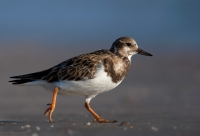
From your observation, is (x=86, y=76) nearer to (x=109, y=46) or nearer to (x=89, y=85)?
(x=89, y=85)

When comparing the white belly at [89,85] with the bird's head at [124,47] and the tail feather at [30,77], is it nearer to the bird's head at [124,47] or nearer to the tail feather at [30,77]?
the tail feather at [30,77]

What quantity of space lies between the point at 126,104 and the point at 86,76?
2275mm

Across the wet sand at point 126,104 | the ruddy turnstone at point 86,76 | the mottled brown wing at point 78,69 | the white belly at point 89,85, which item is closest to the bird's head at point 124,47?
the ruddy turnstone at point 86,76

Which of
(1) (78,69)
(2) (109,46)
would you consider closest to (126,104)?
(1) (78,69)

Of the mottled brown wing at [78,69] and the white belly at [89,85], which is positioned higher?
the mottled brown wing at [78,69]

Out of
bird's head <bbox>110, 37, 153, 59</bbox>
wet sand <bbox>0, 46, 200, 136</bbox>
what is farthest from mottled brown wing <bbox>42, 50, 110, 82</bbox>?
wet sand <bbox>0, 46, 200, 136</bbox>

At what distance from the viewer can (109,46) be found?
20.6 metres

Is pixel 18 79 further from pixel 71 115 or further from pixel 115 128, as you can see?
pixel 115 128

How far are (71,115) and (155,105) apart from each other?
1.60m

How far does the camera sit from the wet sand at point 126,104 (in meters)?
7.29

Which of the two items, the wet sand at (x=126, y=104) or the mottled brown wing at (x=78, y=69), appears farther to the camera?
the mottled brown wing at (x=78, y=69)

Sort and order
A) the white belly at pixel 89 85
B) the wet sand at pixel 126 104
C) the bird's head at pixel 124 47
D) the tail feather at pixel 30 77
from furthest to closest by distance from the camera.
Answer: the bird's head at pixel 124 47 < the tail feather at pixel 30 77 < the white belly at pixel 89 85 < the wet sand at pixel 126 104

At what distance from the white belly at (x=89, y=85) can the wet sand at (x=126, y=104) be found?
399 mm

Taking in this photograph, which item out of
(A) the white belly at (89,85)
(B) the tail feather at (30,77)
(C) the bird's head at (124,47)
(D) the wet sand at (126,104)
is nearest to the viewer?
(D) the wet sand at (126,104)
